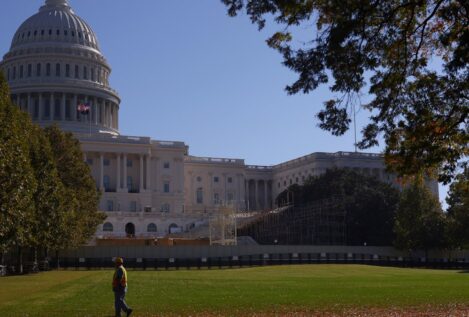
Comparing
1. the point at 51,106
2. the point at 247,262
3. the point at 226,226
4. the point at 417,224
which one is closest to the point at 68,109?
the point at 51,106

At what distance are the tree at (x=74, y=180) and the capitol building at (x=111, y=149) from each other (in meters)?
62.0

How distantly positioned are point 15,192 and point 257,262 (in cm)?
4466

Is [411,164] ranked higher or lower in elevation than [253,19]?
lower

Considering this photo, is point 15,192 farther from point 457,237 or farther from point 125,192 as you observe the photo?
point 125,192

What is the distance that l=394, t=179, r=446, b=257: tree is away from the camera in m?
105

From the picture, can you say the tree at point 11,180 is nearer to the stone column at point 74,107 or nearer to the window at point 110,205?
the window at point 110,205

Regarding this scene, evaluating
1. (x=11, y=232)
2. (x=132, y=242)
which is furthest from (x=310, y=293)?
(x=132, y=242)

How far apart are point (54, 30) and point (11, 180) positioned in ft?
472

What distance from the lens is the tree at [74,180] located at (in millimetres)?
79688

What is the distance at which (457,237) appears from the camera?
96.9 meters

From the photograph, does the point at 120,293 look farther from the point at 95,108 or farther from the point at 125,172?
the point at 95,108

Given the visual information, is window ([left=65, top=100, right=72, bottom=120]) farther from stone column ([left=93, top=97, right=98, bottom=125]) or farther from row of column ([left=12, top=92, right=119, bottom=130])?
stone column ([left=93, top=97, right=98, bottom=125])

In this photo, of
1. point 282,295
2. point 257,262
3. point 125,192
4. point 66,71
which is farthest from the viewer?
point 66,71

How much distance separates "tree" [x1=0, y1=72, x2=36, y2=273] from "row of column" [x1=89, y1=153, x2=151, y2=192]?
368ft
